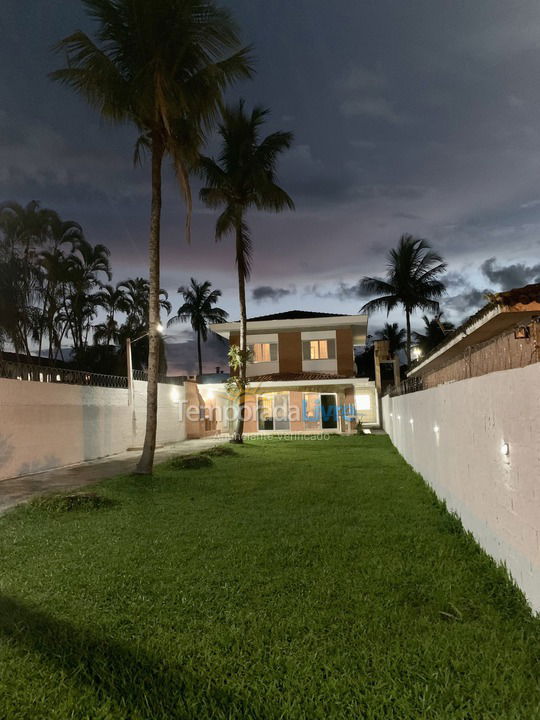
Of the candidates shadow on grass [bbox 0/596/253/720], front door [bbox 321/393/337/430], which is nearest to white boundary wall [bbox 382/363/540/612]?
shadow on grass [bbox 0/596/253/720]

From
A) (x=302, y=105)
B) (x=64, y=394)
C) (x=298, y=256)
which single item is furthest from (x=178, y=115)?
(x=298, y=256)

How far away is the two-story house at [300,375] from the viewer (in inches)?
941

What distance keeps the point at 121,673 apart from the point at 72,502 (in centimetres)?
521

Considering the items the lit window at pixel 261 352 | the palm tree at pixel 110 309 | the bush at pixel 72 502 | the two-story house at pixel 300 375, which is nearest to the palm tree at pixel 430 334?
the two-story house at pixel 300 375

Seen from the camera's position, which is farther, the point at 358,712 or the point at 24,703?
the point at 24,703

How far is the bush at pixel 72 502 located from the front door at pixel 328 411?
1765cm

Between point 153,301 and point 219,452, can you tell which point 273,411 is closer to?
point 219,452

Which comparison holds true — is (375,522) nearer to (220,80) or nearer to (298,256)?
(220,80)

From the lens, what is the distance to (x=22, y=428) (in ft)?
36.2

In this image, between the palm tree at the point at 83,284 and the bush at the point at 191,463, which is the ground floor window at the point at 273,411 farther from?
the palm tree at the point at 83,284

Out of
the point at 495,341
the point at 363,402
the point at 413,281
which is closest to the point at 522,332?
the point at 495,341

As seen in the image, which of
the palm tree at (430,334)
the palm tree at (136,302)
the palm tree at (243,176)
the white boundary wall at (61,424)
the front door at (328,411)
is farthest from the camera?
the palm tree at (430,334)

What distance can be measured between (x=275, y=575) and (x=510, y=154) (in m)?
14.7

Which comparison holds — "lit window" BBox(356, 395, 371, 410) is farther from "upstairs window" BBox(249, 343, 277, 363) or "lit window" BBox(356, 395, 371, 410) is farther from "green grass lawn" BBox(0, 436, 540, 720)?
"green grass lawn" BBox(0, 436, 540, 720)
